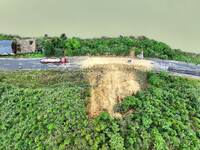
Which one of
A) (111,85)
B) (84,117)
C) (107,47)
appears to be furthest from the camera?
(107,47)

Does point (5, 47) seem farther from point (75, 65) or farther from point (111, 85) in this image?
point (111, 85)

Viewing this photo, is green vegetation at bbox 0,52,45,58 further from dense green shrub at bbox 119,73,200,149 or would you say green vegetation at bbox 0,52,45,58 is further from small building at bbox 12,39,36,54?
dense green shrub at bbox 119,73,200,149

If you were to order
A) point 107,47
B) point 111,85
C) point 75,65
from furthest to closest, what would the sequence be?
point 107,47, point 75,65, point 111,85

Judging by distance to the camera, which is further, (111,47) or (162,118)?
(111,47)

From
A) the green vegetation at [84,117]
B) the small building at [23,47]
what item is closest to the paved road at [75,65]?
the small building at [23,47]

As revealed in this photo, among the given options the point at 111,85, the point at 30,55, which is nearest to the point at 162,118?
the point at 111,85

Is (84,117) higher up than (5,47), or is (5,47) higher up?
(5,47)

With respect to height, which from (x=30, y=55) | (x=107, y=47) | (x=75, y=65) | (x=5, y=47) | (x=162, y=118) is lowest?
(x=162, y=118)
